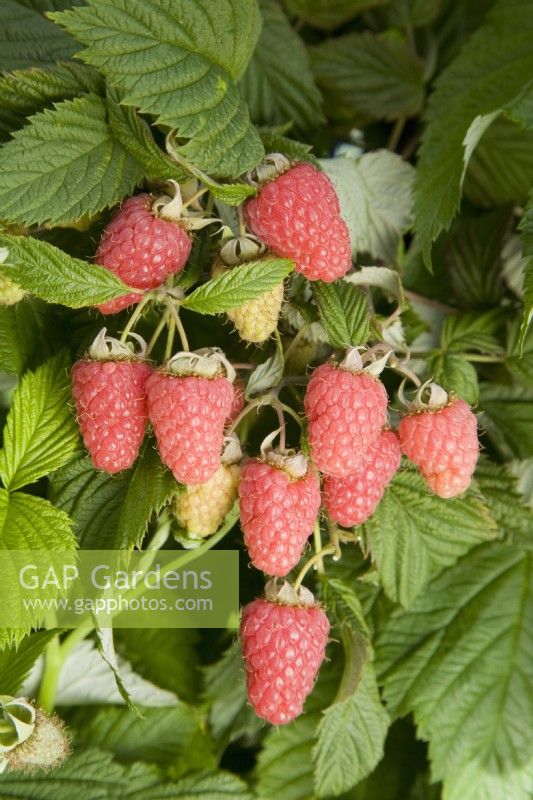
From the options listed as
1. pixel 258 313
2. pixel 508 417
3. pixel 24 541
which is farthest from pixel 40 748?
pixel 508 417

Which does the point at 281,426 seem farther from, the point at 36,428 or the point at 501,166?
the point at 501,166

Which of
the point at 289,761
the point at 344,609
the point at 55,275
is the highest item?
the point at 55,275

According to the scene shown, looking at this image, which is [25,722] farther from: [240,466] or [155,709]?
[240,466]

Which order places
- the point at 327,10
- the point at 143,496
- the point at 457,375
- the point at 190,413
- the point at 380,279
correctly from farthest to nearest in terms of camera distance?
the point at 327,10 < the point at 457,375 < the point at 380,279 < the point at 143,496 < the point at 190,413

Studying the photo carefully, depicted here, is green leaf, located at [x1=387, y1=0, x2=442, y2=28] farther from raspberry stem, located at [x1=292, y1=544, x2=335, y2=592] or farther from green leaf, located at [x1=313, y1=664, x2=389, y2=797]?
green leaf, located at [x1=313, y1=664, x2=389, y2=797]

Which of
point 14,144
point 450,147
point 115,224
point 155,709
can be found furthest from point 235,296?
point 155,709

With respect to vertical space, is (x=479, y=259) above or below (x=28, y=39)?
below
